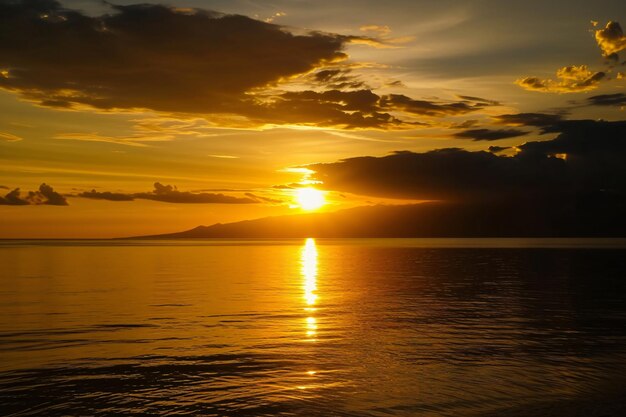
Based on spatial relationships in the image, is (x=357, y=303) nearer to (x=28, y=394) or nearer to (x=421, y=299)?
(x=421, y=299)

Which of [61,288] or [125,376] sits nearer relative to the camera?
[125,376]

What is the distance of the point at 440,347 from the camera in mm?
32594

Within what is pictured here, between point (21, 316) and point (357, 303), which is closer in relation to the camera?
→ point (21, 316)

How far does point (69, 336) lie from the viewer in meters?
36.2

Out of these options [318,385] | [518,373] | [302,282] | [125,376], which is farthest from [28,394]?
[302,282]

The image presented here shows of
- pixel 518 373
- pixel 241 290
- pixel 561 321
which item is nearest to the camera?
pixel 518 373

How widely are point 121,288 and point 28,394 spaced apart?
157ft

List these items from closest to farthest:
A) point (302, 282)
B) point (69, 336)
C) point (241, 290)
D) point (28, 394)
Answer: point (28, 394) < point (69, 336) < point (241, 290) < point (302, 282)

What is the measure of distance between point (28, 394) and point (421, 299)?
133ft

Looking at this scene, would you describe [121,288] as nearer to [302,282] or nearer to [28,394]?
[302,282]

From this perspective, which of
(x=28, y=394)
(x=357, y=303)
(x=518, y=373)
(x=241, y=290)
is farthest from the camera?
(x=241, y=290)

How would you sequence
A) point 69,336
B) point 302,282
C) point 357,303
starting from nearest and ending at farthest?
point 69,336 → point 357,303 → point 302,282

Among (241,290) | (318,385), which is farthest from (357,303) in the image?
(318,385)

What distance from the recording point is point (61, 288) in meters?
68.6
